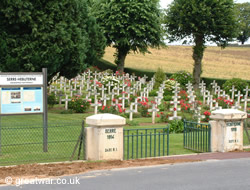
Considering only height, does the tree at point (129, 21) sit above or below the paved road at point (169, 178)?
above

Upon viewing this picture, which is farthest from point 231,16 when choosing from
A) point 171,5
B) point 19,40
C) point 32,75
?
point 32,75

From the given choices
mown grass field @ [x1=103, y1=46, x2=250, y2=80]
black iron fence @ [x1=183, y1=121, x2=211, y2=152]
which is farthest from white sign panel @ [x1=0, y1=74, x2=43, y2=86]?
mown grass field @ [x1=103, y1=46, x2=250, y2=80]

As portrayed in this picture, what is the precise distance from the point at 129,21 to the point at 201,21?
37.4 feet

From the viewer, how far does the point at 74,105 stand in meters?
24.0

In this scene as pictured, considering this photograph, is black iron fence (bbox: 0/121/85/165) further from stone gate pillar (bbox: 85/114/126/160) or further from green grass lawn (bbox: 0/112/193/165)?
stone gate pillar (bbox: 85/114/126/160)

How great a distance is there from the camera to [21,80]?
490 inches

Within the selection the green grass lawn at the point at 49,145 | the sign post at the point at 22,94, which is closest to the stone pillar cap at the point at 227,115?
the green grass lawn at the point at 49,145

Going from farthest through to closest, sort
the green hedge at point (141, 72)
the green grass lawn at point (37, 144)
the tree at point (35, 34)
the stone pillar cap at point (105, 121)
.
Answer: the green hedge at point (141, 72)
the tree at point (35, 34)
the green grass lawn at point (37, 144)
the stone pillar cap at point (105, 121)

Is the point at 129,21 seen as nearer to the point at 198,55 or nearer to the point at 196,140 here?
the point at 198,55

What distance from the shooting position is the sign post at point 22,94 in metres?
12.2

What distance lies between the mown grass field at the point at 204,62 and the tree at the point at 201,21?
30.4 ft

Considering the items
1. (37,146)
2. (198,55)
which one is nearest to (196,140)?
(37,146)

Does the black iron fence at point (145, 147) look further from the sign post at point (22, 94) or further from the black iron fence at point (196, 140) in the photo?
the sign post at point (22, 94)

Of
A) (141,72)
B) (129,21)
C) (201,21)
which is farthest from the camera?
(141,72)
